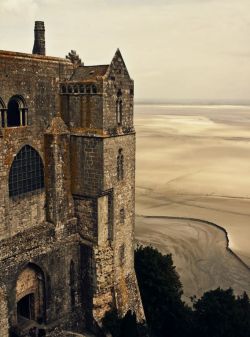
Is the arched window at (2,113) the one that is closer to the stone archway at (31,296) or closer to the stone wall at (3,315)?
the stone archway at (31,296)

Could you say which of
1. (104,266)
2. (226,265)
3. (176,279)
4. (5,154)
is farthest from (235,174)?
(5,154)

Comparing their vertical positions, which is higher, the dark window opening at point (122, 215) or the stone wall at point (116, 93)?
the stone wall at point (116, 93)

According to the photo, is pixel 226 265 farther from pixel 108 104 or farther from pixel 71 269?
pixel 108 104

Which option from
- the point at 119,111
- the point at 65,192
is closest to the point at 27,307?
the point at 65,192

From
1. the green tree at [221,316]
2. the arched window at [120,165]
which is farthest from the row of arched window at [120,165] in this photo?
the green tree at [221,316]

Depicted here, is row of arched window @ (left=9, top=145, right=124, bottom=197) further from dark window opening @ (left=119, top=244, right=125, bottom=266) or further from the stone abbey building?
dark window opening @ (left=119, top=244, right=125, bottom=266)

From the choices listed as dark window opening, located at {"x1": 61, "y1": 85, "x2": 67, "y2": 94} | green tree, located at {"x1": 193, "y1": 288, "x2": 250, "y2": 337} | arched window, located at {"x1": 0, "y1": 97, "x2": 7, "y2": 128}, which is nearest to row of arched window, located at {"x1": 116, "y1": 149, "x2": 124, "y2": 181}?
dark window opening, located at {"x1": 61, "y1": 85, "x2": 67, "y2": 94}

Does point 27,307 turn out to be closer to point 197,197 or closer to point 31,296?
point 31,296
